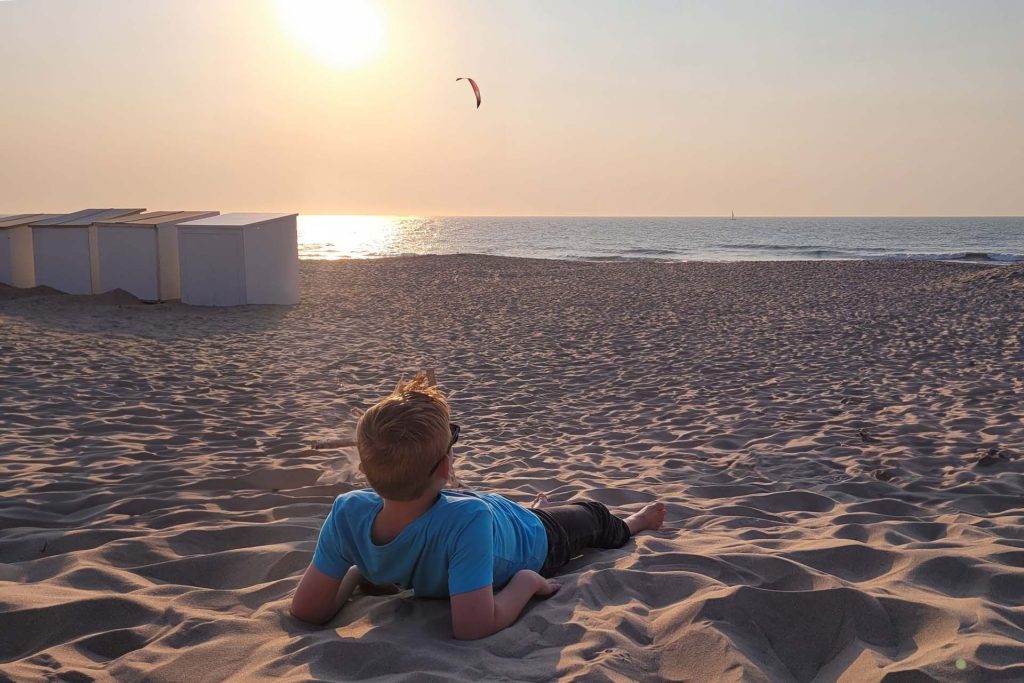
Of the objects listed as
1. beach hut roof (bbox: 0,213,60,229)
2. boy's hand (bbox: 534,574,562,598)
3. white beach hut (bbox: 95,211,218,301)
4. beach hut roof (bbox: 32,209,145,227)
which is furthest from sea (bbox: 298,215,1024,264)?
boy's hand (bbox: 534,574,562,598)

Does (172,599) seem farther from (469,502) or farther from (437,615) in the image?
(469,502)

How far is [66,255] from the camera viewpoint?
13.3 m

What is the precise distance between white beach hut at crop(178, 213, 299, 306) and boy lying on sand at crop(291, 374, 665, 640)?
1107cm

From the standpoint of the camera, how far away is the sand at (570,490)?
2.18 meters

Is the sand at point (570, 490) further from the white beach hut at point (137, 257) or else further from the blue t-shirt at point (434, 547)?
the white beach hut at point (137, 257)

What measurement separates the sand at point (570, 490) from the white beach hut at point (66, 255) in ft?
10.1

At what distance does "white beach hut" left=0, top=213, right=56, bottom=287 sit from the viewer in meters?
13.4

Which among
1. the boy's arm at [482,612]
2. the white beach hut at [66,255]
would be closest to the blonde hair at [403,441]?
the boy's arm at [482,612]

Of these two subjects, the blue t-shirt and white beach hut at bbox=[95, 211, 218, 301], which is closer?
the blue t-shirt

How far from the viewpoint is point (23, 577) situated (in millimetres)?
2744

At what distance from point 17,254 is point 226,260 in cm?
397

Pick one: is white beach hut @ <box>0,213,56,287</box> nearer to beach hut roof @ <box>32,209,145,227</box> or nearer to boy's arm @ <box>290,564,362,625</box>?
beach hut roof @ <box>32,209,145,227</box>

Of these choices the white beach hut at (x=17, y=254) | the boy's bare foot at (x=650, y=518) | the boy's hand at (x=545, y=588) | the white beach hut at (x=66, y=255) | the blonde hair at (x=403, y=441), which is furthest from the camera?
the white beach hut at (x=17, y=254)

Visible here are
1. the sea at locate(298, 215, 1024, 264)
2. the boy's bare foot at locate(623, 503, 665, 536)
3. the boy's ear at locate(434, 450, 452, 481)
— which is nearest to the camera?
the boy's ear at locate(434, 450, 452, 481)
